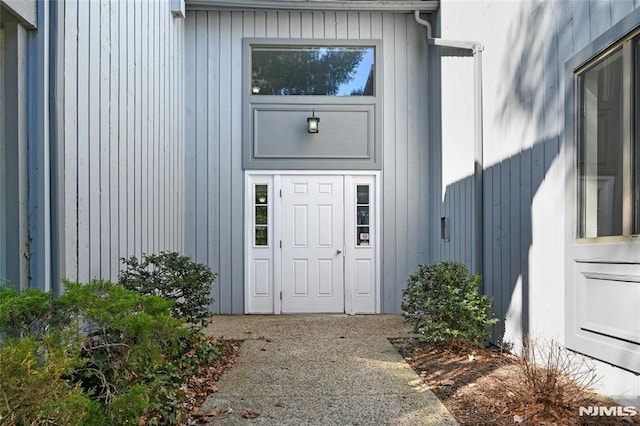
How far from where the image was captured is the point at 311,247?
24.8 ft

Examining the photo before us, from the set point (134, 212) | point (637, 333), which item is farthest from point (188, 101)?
point (637, 333)

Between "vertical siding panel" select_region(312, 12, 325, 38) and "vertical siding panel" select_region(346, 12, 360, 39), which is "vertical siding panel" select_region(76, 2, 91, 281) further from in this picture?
"vertical siding panel" select_region(346, 12, 360, 39)

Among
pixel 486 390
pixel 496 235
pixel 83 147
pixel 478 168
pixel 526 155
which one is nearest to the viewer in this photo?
pixel 486 390

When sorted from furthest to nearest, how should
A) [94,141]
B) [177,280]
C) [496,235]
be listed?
[496,235], [177,280], [94,141]

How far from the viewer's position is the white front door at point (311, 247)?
7539 millimetres

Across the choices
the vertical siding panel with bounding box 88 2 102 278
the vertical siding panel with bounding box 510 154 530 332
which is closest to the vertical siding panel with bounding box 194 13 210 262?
the vertical siding panel with bounding box 88 2 102 278

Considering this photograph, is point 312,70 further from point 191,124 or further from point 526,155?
point 526,155

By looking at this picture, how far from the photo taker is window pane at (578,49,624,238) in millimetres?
3334

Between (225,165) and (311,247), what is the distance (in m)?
1.78

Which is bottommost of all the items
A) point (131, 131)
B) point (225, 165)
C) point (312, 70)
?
point (225, 165)

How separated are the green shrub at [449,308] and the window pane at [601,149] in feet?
4.48

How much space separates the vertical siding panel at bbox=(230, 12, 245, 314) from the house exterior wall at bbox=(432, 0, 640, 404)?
10.5 feet

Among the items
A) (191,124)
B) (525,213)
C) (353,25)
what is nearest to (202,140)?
(191,124)

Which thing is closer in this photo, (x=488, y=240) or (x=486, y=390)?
(x=486, y=390)
